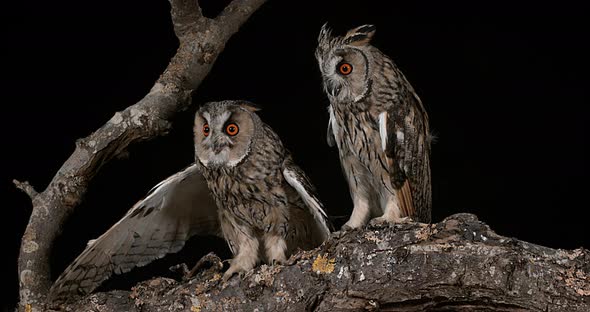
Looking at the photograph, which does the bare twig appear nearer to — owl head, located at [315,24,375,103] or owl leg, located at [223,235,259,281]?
owl leg, located at [223,235,259,281]

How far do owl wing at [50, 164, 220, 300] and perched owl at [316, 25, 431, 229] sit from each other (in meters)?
0.45

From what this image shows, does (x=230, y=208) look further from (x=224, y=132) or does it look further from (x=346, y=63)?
(x=346, y=63)

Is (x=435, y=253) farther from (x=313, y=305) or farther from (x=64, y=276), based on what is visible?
(x=64, y=276)

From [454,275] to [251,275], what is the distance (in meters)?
0.51

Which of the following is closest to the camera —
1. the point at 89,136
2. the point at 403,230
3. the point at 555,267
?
the point at 555,267

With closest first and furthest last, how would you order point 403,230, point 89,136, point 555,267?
point 555,267 < point 403,230 < point 89,136

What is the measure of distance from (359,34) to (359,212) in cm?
49

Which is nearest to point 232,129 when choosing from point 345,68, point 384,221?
point 345,68

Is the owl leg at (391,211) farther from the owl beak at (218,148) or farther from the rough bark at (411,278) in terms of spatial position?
the owl beak at (218,148)

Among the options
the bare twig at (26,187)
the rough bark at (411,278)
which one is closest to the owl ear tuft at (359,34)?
the rough bark at (411,278)

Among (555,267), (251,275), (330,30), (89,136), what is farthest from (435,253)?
(89,136)

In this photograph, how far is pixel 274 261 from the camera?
7.54 ft

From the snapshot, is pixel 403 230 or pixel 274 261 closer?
pixel 403 230

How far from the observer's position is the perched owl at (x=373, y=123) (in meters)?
2.25
